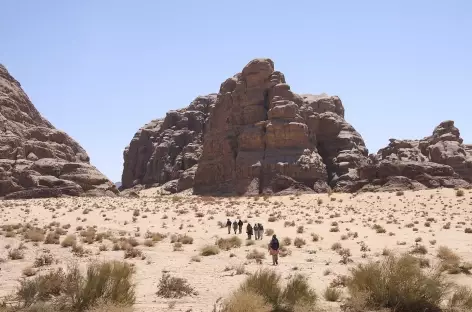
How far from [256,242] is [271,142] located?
43.6 meters

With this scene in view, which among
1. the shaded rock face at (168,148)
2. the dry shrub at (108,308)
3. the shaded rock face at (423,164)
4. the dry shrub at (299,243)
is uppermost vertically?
the shaded rock face at (168,148)

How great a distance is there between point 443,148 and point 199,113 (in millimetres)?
59887

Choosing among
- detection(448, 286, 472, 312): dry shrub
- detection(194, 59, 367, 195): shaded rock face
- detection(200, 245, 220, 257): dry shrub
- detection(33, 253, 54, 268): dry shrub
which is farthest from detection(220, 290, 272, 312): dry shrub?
detection(194, 59, 367, 195): shaded rock face

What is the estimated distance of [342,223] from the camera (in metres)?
30.9

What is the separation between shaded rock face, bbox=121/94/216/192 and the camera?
102188mm

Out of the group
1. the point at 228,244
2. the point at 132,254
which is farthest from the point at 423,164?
the point at 132,254

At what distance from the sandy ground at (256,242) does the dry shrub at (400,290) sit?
34.2 inches

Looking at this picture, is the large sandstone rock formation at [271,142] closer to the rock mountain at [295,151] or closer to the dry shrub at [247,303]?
the rock mountain at [295,151]

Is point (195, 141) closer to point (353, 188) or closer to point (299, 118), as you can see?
point (299, 118)

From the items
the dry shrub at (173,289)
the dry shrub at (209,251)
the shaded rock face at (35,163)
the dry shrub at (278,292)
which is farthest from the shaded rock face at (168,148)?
the dry shrub at (278,292)

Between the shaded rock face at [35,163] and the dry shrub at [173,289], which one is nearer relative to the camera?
the dry shrub at [173,289]

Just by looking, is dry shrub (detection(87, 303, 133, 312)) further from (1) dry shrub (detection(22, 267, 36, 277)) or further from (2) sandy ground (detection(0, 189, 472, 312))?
(1) dry shrub (detection(22, 267, 36, 277))

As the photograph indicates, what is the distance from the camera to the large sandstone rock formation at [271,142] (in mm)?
63656

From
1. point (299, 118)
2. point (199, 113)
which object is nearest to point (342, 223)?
point (299, 118)
